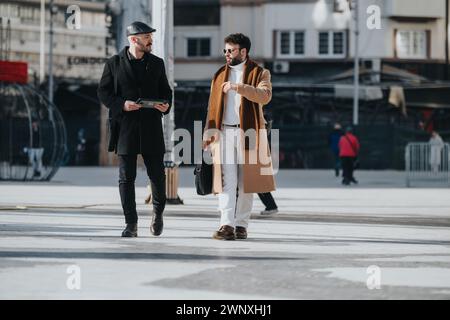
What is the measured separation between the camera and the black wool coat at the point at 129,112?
39.5 feet

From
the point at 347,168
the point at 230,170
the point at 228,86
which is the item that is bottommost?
the point at 347,168

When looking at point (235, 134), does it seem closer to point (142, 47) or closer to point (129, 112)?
point (129, 112)

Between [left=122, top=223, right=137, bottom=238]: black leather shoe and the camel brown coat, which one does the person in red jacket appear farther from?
[left=122, top=223, right=137, bottom=238]: black leather shoe

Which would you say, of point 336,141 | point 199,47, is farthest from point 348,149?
point 199,47

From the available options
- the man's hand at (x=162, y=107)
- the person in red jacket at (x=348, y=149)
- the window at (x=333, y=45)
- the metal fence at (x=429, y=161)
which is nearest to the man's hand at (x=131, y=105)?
the man's hand at (x=162, y=107)

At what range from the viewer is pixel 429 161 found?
31672 millimetres

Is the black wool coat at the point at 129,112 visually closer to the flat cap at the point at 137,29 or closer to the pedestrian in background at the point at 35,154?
the flat cap at the point at 137,29

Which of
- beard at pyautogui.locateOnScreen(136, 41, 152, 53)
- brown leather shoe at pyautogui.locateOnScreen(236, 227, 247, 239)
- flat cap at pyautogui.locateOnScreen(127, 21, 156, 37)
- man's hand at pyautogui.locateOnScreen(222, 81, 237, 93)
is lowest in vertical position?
brown leather shoe at pyautogui.locateOnScreen(236, 227, 247, 239)

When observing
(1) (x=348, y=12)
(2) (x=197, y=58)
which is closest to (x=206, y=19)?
(2) (x=197, y=58)

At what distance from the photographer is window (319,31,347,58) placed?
54.0 metres

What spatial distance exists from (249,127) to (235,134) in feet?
0.47

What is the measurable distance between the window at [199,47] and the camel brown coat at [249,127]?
43.8 m

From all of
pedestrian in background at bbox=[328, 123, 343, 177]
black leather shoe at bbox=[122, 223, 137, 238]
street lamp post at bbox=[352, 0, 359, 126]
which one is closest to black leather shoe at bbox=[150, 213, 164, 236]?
black leather shoe at bbox=[122, 223, 137, 238]
